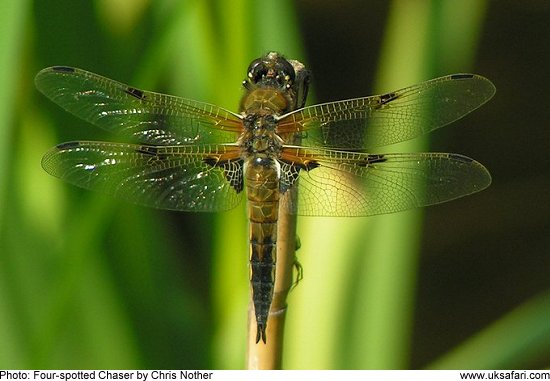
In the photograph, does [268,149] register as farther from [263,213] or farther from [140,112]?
[140,112]

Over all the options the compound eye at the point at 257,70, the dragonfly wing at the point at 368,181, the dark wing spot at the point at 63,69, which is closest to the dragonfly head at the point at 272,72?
the compound eye at the point at 257,70

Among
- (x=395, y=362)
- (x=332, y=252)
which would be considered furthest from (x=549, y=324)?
(x=332, y=252)

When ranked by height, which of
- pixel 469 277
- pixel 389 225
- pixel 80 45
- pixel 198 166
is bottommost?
pixel 469 277

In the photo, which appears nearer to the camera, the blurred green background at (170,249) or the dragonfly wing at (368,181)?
the dragonfly wing at (368,181)

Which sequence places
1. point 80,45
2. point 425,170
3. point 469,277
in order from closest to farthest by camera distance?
point 425,170 → point 80,45 → point 469,277

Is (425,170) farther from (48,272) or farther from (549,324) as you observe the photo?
(48,272)

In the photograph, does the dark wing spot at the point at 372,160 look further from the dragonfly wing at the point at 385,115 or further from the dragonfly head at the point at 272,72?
the dragonfly head at the point at 272,72
